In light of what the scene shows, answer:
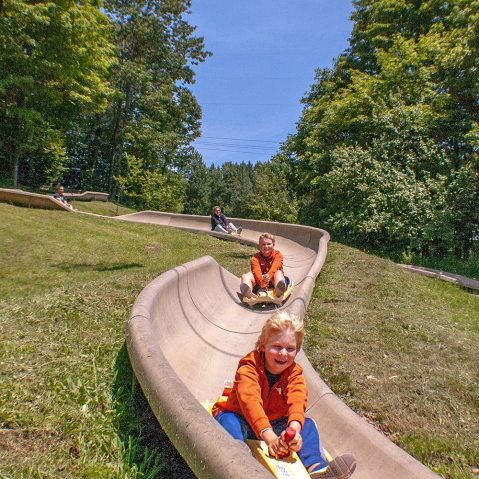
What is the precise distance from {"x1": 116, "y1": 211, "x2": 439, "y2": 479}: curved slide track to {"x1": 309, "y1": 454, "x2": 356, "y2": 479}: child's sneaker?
17.7 inches

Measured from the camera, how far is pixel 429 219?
15016 millimetres

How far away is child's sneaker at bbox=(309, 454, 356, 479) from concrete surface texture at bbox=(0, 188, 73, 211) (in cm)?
1780

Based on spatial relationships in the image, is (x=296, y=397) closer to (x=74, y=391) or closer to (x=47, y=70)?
(x=74, y=391)

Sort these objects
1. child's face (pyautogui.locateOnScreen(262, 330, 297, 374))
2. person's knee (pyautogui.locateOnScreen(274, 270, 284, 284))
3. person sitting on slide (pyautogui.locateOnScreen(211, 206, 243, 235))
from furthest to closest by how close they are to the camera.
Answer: person sitting on slide (pyautogui.locateOnScreen(211, 206, 243, 235)) < person's knee (pyautogui.locateOnScreen(274, 270, 284, 284)) < child's face (pyautogui.locateOnScreen(262, 330, 297, 374))

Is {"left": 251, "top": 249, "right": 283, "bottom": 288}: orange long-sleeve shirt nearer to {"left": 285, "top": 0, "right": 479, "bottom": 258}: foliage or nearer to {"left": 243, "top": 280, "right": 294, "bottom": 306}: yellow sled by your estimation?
{"left": 243, "top": 280, "right": 294, "bottom": 306}: yellow sled

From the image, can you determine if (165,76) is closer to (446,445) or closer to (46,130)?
(46,130)

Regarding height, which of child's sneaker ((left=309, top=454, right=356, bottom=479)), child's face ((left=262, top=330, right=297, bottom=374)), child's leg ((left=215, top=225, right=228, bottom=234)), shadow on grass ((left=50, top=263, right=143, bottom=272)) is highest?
child's face ((left=262, top=330, right=297, bottom=374))

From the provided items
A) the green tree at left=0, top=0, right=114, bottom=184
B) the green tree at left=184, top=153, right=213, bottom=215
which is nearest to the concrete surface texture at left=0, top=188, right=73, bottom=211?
the green tree at left=0, top=0, right=114, bottom=184

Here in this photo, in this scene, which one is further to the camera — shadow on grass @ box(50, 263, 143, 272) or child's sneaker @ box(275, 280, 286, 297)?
shadow on grass @ box(50, 263, 143, 272)

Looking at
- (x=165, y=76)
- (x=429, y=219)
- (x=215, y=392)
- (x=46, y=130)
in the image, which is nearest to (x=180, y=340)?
(x=215, y=392)

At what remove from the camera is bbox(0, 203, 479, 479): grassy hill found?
2555 mm

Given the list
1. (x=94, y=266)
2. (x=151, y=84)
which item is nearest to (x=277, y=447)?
(x=94, y=266)

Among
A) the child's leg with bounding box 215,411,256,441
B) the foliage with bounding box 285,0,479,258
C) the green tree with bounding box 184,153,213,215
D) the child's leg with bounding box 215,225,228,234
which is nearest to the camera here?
the child's leg with bounding box 215,411,256,441

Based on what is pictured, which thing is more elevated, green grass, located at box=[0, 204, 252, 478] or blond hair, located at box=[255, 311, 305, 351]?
blond hair, located at box=[255, 311, 305, 351]
